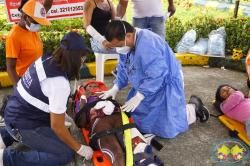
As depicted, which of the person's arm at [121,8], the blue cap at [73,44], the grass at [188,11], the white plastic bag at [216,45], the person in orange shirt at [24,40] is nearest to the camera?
the blue cap at [73,44]

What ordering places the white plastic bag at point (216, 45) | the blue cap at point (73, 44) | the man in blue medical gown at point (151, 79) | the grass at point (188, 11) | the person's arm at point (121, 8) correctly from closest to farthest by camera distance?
the blue cap at point (73, 44), the man in blue medical gown at point (151, 79), the person's arm at point (121, 8), the white plastic bag at point (216, 45), the grass at point (188, 11)

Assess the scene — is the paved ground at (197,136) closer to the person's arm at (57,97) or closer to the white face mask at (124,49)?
the person's arm at (57,97)

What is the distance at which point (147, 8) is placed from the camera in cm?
440

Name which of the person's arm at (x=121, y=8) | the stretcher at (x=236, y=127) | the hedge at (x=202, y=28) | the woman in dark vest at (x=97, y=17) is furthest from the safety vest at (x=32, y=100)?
the hedge at (x=202, y=28)

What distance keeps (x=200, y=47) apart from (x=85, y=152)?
322 cm

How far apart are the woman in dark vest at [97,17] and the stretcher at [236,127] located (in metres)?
1.60

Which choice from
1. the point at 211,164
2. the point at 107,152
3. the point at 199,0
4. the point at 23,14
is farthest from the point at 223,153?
the point at 199,0

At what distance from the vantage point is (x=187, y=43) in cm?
549

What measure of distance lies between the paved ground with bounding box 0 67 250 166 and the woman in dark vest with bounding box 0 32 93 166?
0.99 ft

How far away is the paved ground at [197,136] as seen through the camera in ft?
10.6

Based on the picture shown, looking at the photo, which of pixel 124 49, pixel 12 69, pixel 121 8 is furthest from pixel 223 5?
pixel 12 69

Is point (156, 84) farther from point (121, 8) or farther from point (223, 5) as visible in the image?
point (223, 5)

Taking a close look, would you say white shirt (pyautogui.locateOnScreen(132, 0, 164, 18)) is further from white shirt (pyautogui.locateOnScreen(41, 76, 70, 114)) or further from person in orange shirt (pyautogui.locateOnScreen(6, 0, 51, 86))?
white shirt (pyautogui.locateOnScreen(41, 76, 70, 114))

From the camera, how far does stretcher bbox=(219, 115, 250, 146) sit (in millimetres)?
3453
